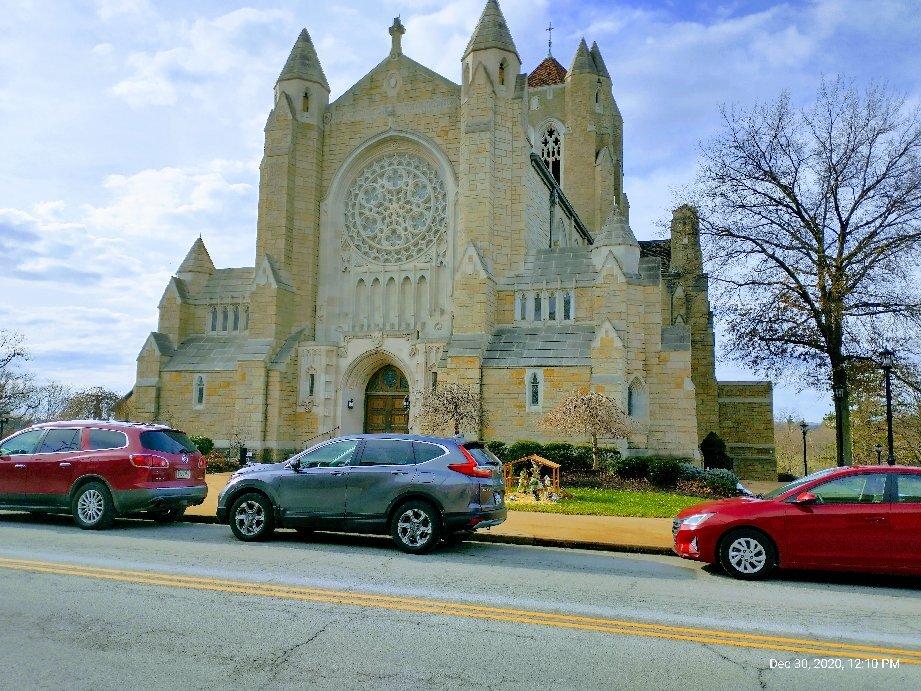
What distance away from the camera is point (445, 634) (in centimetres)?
526

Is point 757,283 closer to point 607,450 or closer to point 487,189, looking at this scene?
point 607,450

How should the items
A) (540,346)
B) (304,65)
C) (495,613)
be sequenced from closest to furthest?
(495,613), (540,346), (304,65)

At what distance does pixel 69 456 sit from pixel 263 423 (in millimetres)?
15204

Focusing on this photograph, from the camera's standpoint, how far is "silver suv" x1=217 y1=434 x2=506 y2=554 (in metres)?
8.99

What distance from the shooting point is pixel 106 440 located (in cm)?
1088

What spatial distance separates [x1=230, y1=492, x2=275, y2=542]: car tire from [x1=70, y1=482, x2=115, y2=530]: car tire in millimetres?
2198

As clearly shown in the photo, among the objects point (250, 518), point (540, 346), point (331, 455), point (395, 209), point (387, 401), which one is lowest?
point (250, 518)

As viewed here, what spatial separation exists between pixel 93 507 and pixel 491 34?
21.9 m

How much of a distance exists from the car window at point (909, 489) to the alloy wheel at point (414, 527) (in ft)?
18.0

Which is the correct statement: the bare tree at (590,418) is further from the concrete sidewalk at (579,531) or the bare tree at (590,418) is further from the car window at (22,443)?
the car window at (22,443)

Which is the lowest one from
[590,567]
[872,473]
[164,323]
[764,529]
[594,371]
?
[590,567]

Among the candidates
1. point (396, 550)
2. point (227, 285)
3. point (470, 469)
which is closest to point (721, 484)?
point (470, 469)

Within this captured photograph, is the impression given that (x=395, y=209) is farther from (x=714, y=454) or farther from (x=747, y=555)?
(x=747, y=555)

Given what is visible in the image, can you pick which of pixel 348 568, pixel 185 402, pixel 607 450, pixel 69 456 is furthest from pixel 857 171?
pixel 185 402
